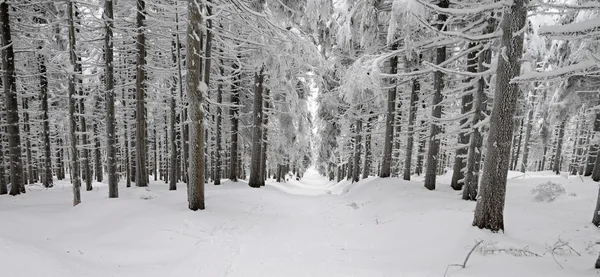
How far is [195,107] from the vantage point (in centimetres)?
877

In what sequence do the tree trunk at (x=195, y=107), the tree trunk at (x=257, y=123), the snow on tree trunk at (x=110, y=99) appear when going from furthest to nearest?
the tree trunk at (x=257, y=123), the snow on tree trunk at (x=110, y=99), the tree trunk at (x=195, y=107)

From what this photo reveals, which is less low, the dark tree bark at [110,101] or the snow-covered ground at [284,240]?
the dark tree bark at [110,101]

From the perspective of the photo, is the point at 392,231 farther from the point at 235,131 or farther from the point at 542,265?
the point at 235,131

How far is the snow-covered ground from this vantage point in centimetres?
489

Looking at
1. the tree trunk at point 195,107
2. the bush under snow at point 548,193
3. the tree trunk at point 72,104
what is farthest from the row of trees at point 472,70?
the tree trunk at point 72,104

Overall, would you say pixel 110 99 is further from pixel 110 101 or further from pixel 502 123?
pixel 502 123

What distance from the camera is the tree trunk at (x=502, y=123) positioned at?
19.6 feet

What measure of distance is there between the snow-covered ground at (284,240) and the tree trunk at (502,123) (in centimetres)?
52

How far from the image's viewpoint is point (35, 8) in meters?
13.8

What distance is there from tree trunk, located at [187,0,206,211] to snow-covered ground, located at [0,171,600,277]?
2.13 ft

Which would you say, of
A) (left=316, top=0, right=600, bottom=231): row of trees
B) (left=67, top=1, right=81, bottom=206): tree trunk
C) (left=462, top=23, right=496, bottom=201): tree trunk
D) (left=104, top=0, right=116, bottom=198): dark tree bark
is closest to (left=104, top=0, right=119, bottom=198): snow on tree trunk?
(left=104, top=0, right=116, bottom=198): dark tree bark

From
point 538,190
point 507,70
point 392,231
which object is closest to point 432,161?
point 538,190

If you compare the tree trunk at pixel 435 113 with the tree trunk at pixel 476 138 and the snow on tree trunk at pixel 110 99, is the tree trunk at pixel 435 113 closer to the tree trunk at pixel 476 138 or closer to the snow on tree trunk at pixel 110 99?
the tree trunk at pixel 476 138

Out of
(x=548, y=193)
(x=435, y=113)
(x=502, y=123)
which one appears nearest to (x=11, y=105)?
(x=502, y=123)
